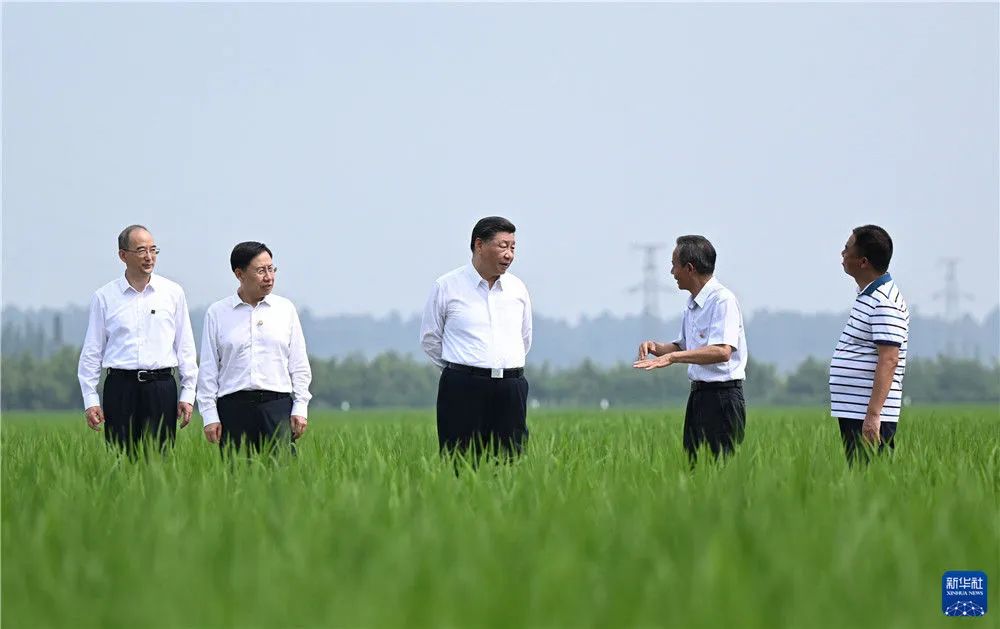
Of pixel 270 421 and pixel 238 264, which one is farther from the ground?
pixel 238 264

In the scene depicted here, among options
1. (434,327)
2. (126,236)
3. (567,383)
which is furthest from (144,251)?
(567,383)

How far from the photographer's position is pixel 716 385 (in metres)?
6.14

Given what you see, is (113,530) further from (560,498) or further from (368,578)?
(560,498)

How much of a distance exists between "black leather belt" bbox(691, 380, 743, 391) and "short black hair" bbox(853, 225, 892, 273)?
36.3 inches

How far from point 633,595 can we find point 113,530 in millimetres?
1947

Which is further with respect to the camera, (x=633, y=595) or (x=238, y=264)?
(x=238, y=264)

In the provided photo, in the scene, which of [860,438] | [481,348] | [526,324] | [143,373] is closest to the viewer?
[860,438]

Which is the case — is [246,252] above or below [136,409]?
above

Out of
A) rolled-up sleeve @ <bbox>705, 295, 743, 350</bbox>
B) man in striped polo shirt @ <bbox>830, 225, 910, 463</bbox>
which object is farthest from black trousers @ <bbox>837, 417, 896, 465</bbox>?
rolled-up sleeve @ <bbox>705, 295, 743, 350</bbox>

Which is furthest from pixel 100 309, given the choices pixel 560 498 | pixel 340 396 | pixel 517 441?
pixel 340 396

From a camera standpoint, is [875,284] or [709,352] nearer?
[875,284]

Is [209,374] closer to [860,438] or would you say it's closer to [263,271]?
[263,271]

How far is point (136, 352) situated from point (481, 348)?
75.7 inches

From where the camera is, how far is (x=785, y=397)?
6881cm
